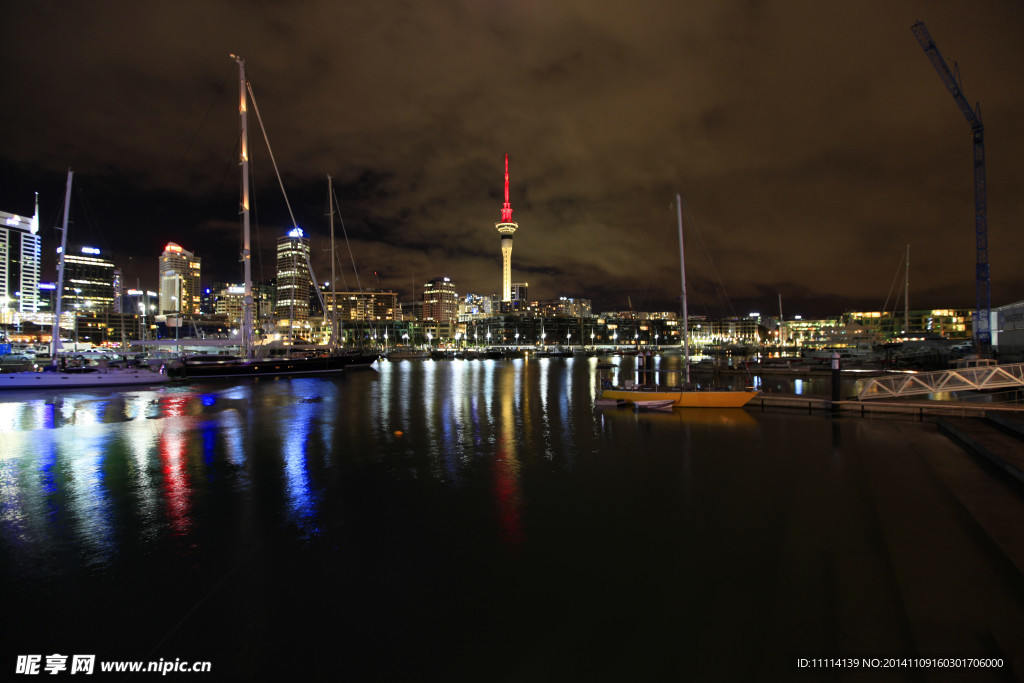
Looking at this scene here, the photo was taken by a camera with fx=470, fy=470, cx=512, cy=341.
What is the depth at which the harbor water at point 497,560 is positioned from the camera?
18.1 feet

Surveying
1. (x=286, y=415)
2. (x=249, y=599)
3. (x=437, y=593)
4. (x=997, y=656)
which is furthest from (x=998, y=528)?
(x=286, y=415)

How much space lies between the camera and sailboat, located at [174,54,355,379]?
122 feet

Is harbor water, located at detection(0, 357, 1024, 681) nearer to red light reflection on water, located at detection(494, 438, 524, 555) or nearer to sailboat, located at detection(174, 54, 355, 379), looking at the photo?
red light reflection on water, located at detection(494, 438, 524, 555)

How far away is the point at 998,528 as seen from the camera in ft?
28.5

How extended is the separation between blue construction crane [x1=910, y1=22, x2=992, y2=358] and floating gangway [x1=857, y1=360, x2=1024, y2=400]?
43830 millimetres

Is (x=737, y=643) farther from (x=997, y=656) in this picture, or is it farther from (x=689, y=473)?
(x=689, y=473)

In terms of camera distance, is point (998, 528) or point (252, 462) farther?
point (252, 462)

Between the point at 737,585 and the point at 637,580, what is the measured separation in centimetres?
144

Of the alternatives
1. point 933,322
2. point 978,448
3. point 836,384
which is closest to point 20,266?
point 836,384

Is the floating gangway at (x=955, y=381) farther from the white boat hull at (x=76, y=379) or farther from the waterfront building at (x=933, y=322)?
the waterfront building at (x=933, y=322)

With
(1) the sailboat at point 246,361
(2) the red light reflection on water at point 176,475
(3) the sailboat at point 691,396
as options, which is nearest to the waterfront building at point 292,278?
(1) the sailboat at point 246,361

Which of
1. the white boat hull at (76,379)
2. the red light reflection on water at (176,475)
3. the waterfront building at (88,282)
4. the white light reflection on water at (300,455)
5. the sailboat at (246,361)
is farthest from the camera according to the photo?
the waterfront building at (88,282)

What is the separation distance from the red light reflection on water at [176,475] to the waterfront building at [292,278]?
204ft

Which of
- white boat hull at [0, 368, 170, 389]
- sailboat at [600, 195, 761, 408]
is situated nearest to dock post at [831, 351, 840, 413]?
sailboat at [600, 195, 761, 408]
